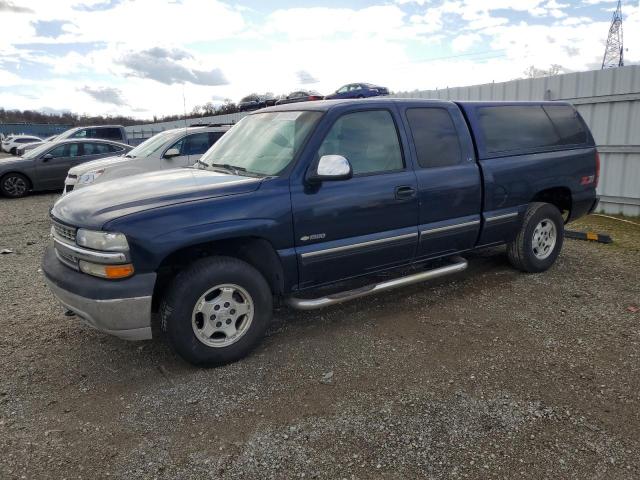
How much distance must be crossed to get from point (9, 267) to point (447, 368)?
5.82m

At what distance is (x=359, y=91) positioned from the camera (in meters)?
24.5

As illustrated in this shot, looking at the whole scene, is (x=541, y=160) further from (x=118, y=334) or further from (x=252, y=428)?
(x=118, y=334)

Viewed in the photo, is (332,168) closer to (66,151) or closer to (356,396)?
(356,396)

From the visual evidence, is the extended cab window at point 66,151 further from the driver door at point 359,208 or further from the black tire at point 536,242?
the black tire at point 536,242

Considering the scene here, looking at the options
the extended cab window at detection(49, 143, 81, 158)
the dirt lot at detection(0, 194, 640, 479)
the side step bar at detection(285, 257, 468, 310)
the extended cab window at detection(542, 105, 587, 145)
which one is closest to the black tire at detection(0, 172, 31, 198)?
the extended cab window at detection(49, 143, 81, 158)

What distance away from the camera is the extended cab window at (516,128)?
16.3 feet

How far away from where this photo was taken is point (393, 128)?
169 inches

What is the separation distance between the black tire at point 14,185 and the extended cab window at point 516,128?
12.7m

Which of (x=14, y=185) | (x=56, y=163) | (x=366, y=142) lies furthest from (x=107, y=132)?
(x=366, y=142)

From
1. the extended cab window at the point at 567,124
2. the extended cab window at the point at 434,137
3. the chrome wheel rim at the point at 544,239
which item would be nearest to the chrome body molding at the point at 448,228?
the extended cab window at the point at 434,137

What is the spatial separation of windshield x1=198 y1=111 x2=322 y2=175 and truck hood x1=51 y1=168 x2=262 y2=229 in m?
0.25

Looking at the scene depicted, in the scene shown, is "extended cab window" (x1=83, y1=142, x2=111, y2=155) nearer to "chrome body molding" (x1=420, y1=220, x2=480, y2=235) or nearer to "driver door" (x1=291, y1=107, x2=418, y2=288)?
"driver door" (x1=291, y1=107, x2=418, y2=288)

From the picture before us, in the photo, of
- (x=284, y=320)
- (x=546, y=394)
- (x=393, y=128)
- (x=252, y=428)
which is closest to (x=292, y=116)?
(x=393, y=128)

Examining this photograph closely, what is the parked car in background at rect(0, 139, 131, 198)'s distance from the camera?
12.9 m
